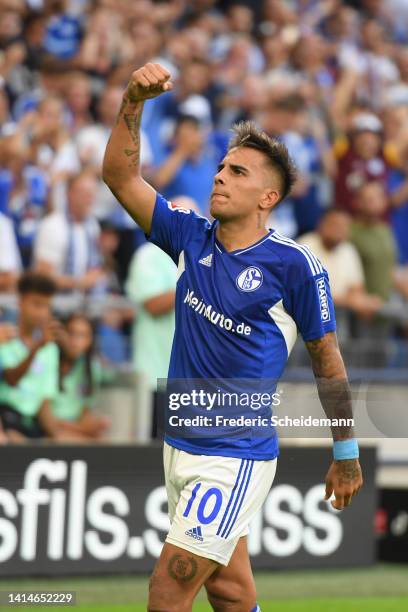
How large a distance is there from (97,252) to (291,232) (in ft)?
8.91

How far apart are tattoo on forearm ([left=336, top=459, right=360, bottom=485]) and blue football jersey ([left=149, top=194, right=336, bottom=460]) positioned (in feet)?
1.10

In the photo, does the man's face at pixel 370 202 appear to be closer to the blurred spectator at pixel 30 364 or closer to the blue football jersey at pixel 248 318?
the blurred spectator at pixel 30 364

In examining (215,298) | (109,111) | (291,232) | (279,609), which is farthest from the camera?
(291,232)

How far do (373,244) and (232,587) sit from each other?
7.68 meters

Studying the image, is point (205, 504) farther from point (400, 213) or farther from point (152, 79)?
point (400, 213)

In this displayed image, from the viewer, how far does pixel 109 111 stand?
39.9 feet

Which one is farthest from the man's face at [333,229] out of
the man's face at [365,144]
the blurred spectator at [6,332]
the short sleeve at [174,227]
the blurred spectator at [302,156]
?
the short sleeve at [174,227]

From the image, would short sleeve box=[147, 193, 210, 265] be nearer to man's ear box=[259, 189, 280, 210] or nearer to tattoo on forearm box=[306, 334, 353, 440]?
man's ear box=[259, 189, 280, 210]

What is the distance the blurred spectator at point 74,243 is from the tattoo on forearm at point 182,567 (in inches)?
215

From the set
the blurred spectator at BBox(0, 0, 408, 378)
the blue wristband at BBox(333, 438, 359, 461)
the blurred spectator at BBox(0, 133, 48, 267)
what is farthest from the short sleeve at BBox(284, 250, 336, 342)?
the blurred spectator at BBox(0, 133, 48, 267)

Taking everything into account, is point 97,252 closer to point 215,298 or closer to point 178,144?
point 178,144

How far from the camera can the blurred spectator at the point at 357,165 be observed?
13.7m

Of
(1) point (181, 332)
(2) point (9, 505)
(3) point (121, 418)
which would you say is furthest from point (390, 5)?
(1) point (181, 332)

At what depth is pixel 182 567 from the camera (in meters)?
5.44
